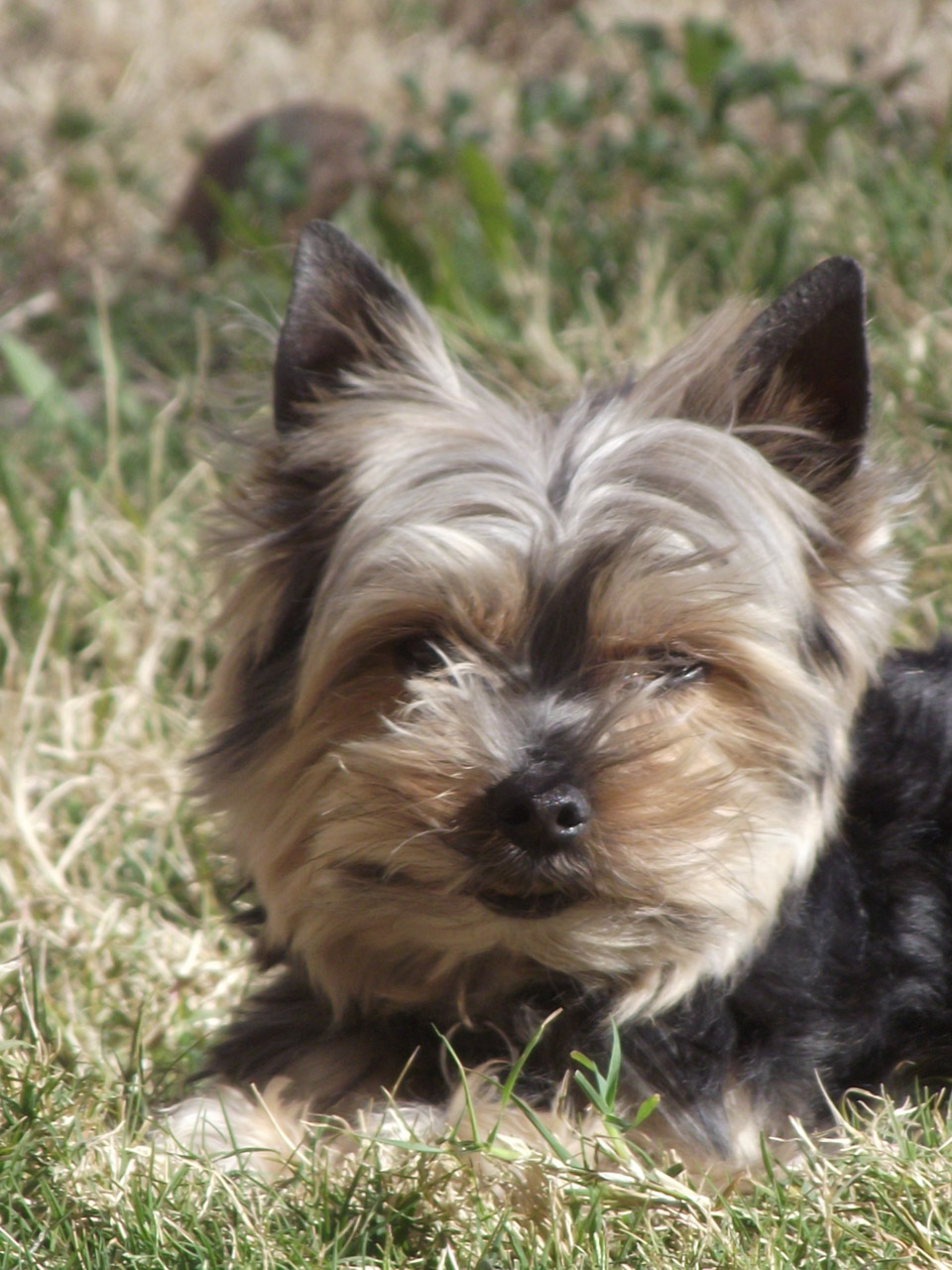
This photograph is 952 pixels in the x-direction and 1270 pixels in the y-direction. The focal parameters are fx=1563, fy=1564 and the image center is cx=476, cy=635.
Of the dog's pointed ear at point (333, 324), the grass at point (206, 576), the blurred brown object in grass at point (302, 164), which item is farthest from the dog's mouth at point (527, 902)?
the blurred brown object in grass at point (302, 164)

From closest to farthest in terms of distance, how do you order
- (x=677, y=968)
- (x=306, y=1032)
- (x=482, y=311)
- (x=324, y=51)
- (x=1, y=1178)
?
(x=1, y=1178) < (x=677, y=968) < (x=306, y=1032) < (x=482, y=311) < (x=324, y=51)

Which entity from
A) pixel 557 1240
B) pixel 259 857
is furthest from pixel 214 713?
pixel 557 1240

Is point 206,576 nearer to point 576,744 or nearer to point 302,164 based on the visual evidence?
point 576,744

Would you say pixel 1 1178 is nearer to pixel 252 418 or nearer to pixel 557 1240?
pixel 557 1240

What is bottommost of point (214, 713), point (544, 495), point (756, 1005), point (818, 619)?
point (756, 1005)

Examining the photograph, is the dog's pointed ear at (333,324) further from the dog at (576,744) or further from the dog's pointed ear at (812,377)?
the dog's pointed ear at (812,377)

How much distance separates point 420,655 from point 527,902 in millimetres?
514

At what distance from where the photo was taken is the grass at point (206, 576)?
254 centimetres

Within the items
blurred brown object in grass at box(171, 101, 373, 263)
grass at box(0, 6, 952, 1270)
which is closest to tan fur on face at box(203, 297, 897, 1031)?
Answer: grass at box(0, 6, 952, 1270)

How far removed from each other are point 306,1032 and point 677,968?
0.79m

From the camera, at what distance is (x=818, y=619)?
3039mm

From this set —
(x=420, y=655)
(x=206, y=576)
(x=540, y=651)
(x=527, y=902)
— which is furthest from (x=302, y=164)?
(x=527, y=902)

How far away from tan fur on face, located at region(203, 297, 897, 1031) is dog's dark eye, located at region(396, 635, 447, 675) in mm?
28

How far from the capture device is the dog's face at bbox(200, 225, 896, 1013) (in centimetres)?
271
